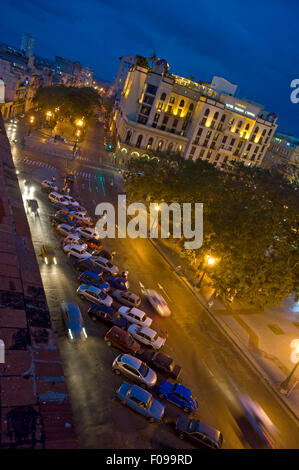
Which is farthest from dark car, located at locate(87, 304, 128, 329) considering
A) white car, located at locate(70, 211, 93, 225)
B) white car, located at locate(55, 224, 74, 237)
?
white car, located at locate(70, 211, 93, 225)

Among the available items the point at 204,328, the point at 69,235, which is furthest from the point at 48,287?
the point at 204,328

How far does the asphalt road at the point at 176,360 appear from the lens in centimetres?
1673

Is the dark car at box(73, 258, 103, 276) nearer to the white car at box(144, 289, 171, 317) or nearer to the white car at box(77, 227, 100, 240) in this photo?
the white car at box(144, 289, 171, 317)

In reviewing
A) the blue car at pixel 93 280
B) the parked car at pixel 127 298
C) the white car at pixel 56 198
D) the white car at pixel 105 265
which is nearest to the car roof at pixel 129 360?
the parked car at pixel 127 298

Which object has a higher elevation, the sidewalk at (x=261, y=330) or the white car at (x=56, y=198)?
the white car at (x=56, y=198)

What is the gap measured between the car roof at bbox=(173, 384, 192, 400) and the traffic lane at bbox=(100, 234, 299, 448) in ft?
5.29

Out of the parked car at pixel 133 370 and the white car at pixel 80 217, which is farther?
the white car at pixel 80 217

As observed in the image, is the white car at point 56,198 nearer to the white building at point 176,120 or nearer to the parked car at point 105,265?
the parked car at point 105,265

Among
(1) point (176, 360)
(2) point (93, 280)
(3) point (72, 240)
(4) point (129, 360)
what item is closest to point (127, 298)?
(2) point (93, 280)

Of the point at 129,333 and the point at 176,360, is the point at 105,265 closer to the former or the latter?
the point at 129,333

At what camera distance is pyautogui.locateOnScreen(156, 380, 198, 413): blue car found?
63.5ft

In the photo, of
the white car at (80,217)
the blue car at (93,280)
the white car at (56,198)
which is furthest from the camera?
the white car at (56,198)

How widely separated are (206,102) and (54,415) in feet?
284

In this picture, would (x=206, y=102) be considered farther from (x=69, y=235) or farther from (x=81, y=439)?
(x=81, y=439)
